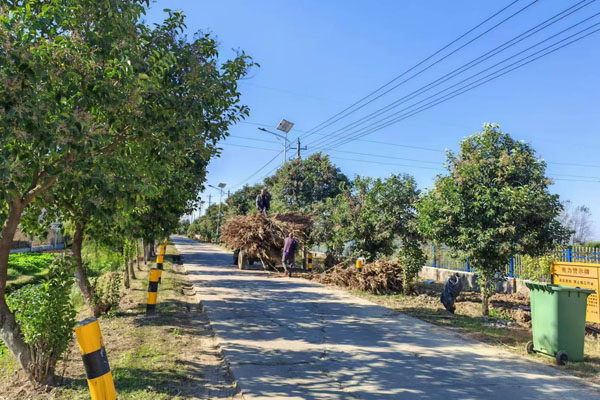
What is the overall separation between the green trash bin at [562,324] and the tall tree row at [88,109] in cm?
576

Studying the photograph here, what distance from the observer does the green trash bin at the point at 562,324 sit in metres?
5.77

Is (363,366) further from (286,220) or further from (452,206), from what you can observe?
(286,220)

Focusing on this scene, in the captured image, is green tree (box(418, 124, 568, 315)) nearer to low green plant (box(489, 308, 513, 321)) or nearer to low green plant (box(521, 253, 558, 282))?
low green plant (box(489, 308, 513, 321))

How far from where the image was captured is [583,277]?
9305mm

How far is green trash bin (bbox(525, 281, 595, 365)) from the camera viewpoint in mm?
5773

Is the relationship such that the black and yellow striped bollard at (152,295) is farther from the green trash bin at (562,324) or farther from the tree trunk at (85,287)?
the green trash bin at (562,324)

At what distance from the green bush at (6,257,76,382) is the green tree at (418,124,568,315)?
7594mm

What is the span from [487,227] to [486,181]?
1.09 m

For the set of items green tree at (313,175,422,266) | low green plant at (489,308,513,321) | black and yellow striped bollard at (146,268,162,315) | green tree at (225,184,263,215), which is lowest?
low green plant at (489,308,513,321)

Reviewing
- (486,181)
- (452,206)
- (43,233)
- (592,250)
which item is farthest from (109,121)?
(592,250)

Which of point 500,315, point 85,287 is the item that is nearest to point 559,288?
point 500,315

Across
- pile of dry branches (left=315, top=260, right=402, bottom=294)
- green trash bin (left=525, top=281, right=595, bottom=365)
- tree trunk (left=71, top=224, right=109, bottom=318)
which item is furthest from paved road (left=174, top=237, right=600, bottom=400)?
pile of dry branches (left=315, top=260, right=402, bottom=294)

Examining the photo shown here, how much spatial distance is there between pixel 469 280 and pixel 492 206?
24.4 feet

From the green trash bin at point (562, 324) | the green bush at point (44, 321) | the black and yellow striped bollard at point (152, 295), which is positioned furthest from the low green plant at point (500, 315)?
the green bush at point (44, 321)
